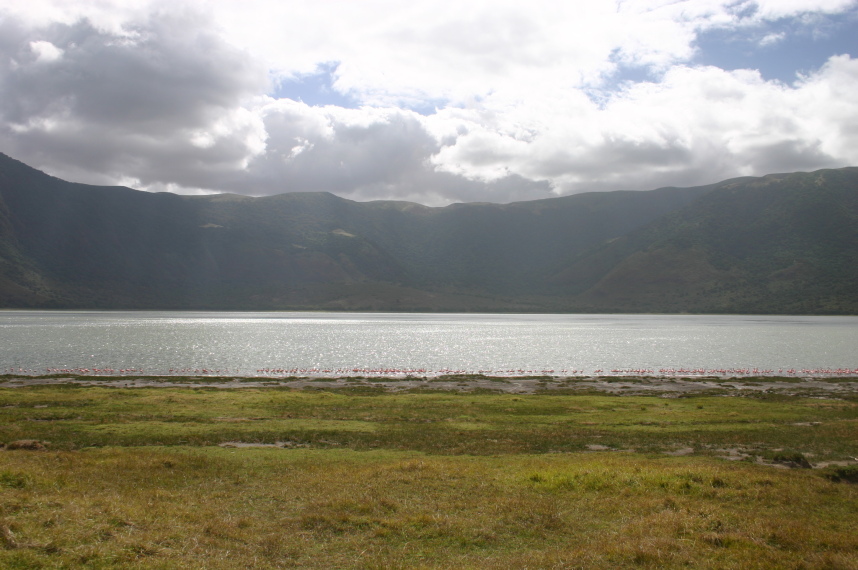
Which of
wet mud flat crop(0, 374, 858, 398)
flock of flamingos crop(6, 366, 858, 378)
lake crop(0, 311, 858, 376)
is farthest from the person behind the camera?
lake crop(0, 311, 858, 376)

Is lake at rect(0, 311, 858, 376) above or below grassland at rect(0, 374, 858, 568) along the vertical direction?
below

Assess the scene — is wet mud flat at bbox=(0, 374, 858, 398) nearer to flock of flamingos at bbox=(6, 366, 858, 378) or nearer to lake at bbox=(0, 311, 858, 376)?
flock of flamingos at bbox=(6, 366, 858, 378)

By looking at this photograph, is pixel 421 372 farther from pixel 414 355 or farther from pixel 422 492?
pixel 422 492

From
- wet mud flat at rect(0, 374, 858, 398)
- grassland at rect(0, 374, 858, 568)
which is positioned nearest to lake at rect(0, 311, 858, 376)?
wet mud flat at rect(0, 374, 858, 398)

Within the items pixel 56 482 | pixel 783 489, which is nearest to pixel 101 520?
pixel 56 482

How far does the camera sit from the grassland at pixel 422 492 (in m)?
12.7

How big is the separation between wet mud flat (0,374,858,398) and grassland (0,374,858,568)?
65.8 feet

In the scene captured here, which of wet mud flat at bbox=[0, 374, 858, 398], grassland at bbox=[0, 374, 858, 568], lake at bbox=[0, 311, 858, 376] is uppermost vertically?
grassland at bbox=[0, 374, 858, 568]

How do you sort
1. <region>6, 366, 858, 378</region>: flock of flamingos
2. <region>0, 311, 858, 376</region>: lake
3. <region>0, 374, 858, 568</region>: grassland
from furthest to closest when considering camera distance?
<region>0, 311, 858, 376</region>: lake
<region>6, 366, 858, 378</region>: flock of flamingos
<region>0, 374, 858, 568</region>: grassland

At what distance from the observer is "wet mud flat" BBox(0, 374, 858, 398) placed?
53.8 m

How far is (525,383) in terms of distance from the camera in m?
60.7

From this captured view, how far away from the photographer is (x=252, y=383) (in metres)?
58.8

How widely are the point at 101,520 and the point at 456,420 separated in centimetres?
2359

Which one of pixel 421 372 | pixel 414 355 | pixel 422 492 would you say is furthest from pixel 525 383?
pixel 422 492
